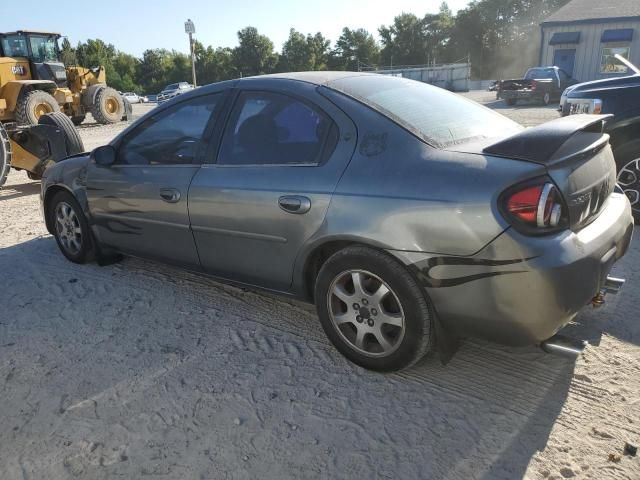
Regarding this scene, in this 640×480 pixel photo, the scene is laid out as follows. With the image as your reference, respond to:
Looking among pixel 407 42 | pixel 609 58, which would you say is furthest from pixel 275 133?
pixel 407 42

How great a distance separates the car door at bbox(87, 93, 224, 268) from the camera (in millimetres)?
3605

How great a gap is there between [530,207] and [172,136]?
99.7 inches

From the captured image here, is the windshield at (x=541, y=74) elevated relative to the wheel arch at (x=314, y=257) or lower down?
elevated

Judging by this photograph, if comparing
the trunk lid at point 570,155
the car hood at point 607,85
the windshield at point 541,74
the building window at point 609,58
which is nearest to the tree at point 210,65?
the building window at point 609,58

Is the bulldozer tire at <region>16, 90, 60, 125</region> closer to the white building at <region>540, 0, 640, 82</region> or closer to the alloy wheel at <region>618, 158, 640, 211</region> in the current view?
the alloy wheel at <region>618, 158, 640, 211</region>

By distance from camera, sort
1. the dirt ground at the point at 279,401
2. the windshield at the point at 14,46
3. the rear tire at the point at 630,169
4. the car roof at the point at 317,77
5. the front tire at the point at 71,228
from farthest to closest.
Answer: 1. the windshield at the point at 14,46
2. the rear tire at the point at 630,169
3. the front tire at the point at 71,228
4. the car roof at the point at 317,77
5. the dirt ground at the point at 279,401

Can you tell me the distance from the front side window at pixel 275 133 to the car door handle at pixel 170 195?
1.42 ft

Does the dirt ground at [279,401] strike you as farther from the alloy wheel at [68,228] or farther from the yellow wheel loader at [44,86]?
the yellow wheel loader at [44,86]

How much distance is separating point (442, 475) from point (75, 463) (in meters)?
1.61

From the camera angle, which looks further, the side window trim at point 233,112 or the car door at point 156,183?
the car door at point 156,183

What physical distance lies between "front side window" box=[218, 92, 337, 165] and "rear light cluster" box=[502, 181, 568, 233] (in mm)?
1031

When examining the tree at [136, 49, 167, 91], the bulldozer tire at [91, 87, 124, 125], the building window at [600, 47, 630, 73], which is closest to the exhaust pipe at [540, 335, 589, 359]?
the bulldozer tire at [91, 87, 124, 125]

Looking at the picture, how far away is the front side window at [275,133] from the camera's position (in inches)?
119

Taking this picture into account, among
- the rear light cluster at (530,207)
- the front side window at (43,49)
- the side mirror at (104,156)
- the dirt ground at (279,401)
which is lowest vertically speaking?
the dirt ground at (279,401)
